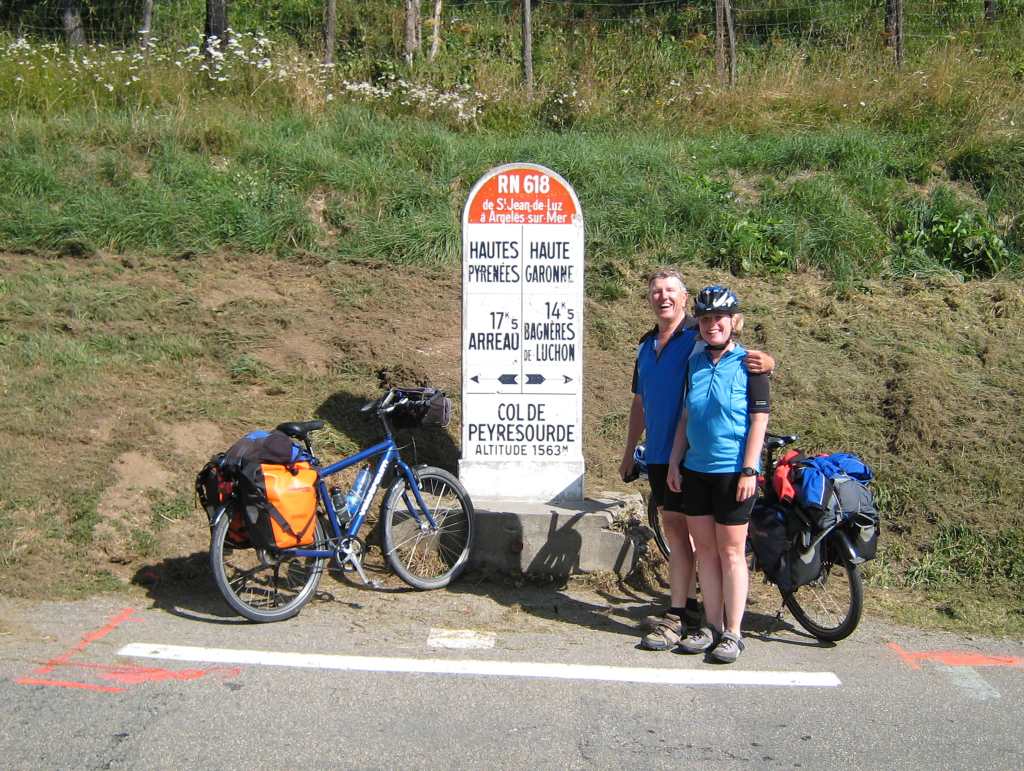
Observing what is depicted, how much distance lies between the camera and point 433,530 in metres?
6.12

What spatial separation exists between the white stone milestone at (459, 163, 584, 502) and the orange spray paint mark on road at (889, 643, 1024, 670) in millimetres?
2202

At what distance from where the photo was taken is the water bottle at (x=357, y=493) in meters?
5.84

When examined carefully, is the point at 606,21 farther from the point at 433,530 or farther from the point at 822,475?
the point at 822,475

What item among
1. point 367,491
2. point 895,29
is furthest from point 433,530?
point 895,29

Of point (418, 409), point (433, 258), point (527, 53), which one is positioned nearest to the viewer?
point (418, 409)

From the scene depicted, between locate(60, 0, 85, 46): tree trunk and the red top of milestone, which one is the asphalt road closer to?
the red top of milestone

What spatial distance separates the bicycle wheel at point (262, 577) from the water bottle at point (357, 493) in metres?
0.22

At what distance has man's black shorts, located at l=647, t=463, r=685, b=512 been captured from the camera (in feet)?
17.1

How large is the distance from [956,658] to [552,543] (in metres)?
2.26

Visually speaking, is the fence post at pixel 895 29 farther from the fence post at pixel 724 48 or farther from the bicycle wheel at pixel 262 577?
the bicycle wheel at pixel 262 577

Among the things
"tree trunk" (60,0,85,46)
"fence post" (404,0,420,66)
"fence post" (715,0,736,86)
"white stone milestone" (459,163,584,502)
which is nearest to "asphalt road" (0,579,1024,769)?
"white stone milestone" (459,163,584,502)

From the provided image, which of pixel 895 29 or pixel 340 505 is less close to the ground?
pixel 895 29

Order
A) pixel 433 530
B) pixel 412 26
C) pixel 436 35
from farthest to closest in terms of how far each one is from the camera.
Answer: pixel 436 35, pixel 412 26, pixel 433 530

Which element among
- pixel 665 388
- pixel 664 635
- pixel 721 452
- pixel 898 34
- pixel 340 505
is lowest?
pixel 664 635
